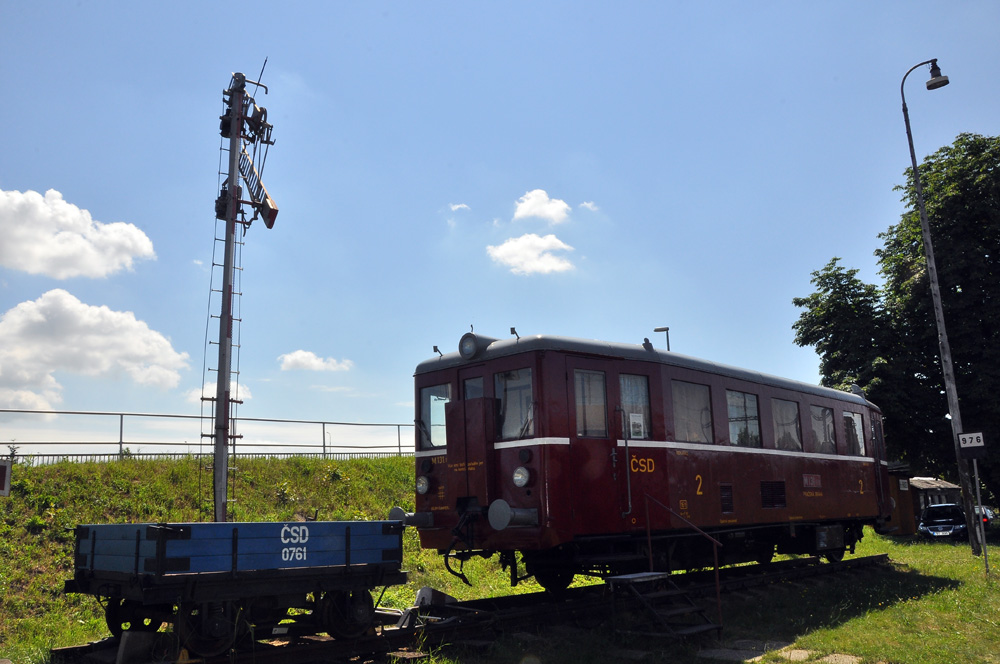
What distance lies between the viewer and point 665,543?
10.6 metres

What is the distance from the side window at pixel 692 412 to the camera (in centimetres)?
1079

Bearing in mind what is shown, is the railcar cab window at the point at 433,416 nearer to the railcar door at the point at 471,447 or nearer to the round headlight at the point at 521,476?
the railcar door at the point at 471,447

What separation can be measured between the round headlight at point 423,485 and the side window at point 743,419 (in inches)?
184

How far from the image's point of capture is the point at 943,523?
80.4 ft

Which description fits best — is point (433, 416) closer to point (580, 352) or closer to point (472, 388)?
point (472, 388)

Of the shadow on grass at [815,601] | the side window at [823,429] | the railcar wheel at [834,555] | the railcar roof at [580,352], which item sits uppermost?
the railcar roof at [580,352]

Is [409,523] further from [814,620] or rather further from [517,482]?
[814,620]

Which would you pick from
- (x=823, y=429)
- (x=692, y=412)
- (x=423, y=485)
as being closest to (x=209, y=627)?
(x=423, y=485)

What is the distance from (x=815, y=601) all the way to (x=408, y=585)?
20.5 feet

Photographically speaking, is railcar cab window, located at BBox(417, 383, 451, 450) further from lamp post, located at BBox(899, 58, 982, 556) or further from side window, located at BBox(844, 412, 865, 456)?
lamp post, located at BBox(899, 58, 982, 556)

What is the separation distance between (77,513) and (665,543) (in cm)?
947

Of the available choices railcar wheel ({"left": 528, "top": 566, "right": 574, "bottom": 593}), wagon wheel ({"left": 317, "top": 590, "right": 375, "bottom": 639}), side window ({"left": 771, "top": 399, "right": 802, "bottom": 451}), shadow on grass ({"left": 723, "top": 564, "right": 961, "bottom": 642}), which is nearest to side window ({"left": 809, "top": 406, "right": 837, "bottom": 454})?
side window ({"left": 771, "top": 399, "right": 802, "bottom": 451})

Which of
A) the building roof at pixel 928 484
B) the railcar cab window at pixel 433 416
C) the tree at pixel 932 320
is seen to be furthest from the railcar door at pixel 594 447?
the building roof at pixel 928 484

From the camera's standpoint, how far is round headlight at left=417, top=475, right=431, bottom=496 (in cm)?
1061
